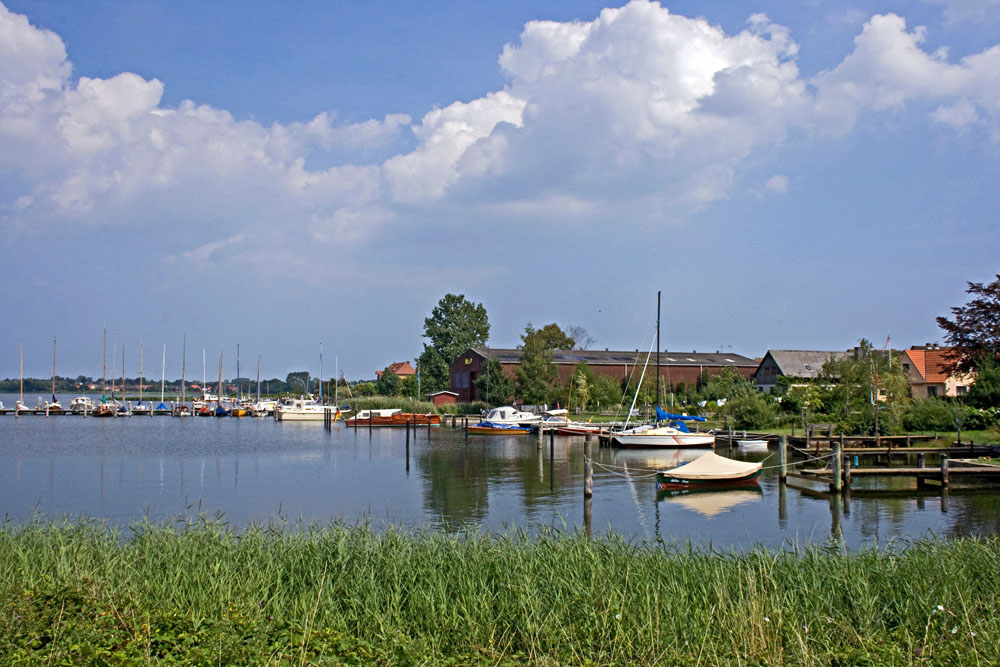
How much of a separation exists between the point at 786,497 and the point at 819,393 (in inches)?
994

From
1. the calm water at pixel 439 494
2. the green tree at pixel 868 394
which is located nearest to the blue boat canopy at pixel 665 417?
the calm water at pixel 439 494

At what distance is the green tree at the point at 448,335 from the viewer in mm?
97938

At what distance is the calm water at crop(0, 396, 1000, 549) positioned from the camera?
854 inches

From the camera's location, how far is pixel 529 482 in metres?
31.6

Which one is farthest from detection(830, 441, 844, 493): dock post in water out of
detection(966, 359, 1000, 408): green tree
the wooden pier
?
detection(966, 359, 1000, 408): green tree

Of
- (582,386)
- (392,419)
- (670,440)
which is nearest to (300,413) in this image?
(392,419)

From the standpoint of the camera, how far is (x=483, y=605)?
8477 mm

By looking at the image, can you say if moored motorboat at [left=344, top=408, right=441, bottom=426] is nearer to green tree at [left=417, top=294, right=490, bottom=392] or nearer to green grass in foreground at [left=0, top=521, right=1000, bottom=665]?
green tree at [left=417, top=294, right=490, bottom=392]

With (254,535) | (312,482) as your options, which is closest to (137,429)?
(312,482)

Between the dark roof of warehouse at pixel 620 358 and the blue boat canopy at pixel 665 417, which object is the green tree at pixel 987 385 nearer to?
the blue boat canopy at pixel 665 417

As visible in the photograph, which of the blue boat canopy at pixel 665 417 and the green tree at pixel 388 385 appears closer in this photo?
the blue boat canopy at pixel 665 417

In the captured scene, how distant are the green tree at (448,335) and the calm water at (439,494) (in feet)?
152

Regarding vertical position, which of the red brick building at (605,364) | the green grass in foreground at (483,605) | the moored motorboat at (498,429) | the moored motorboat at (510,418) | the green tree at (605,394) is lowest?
the moored motorboat at (498,429)

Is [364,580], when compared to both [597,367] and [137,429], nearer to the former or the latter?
[137,429]
